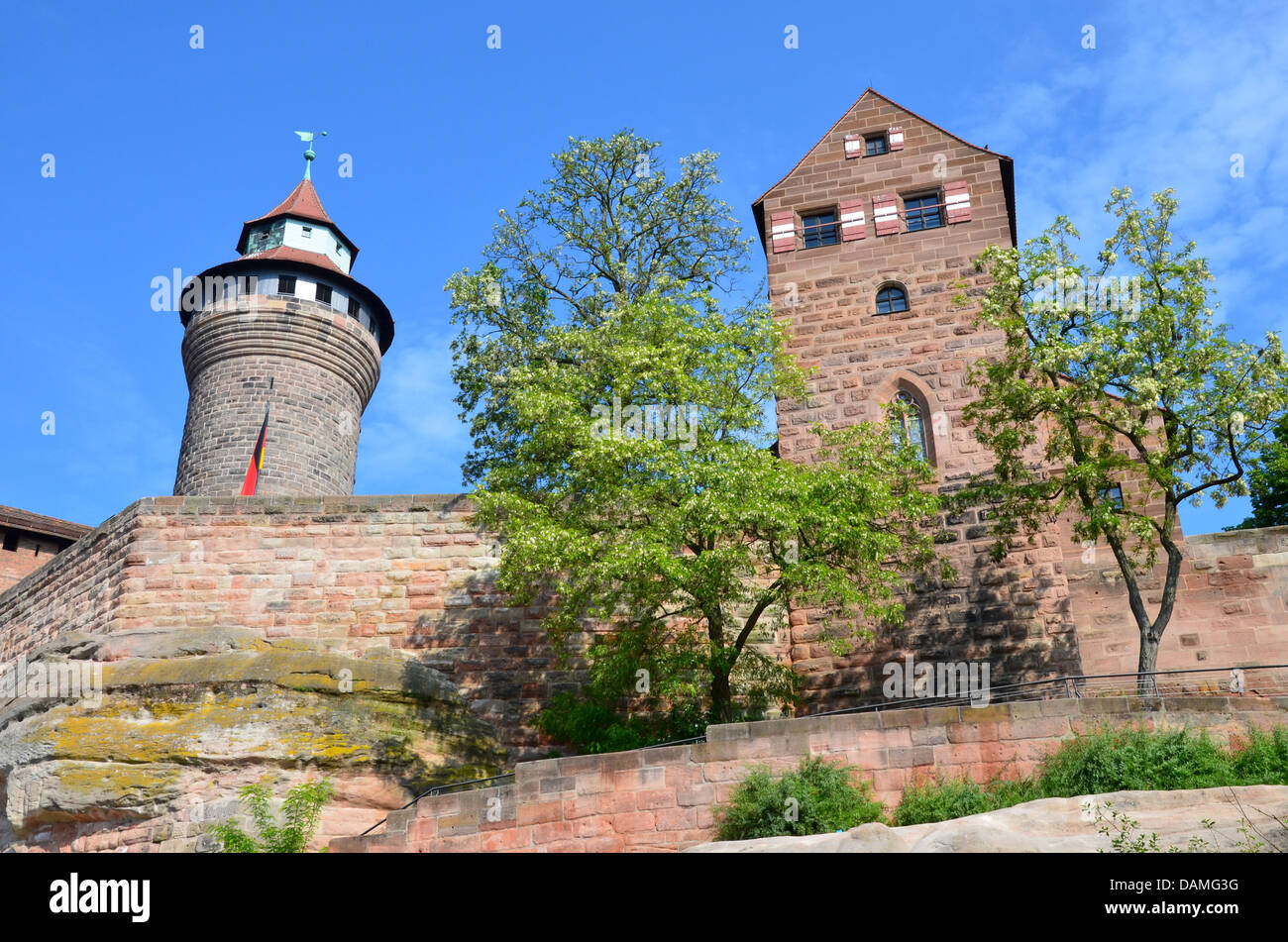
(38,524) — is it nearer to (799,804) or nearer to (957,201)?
(957,201)

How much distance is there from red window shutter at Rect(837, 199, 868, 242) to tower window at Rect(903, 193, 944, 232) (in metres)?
0.76

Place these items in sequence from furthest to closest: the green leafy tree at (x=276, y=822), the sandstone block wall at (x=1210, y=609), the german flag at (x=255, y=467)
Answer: the german flag at (x=255, y=467) < the sandstone block wall at (x=1210, y=609) < the green leafy tree at (x=276, y=822)

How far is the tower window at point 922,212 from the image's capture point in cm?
2208

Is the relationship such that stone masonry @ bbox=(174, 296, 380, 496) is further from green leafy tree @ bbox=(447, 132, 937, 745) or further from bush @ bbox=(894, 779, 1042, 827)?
bush @ bbox=(894, 779, 1042, 827)

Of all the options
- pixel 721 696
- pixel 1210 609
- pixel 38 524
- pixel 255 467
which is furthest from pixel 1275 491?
pixel 38 524

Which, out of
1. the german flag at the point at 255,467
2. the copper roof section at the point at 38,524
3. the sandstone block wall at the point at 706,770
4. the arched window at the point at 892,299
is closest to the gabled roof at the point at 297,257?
the german flag at the point at 255,467

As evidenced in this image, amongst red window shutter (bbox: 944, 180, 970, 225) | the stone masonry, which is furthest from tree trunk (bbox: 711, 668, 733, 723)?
the stone masonry

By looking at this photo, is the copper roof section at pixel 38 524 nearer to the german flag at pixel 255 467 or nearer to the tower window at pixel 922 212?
the german flag at pixel 255 467

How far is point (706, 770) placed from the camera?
13914 millimetres

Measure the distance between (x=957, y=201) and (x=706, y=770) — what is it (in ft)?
40.9

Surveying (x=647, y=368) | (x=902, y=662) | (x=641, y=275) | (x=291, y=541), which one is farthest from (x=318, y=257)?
(x=902, y=662)

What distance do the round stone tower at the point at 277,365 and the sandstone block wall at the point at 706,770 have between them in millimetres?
17270
